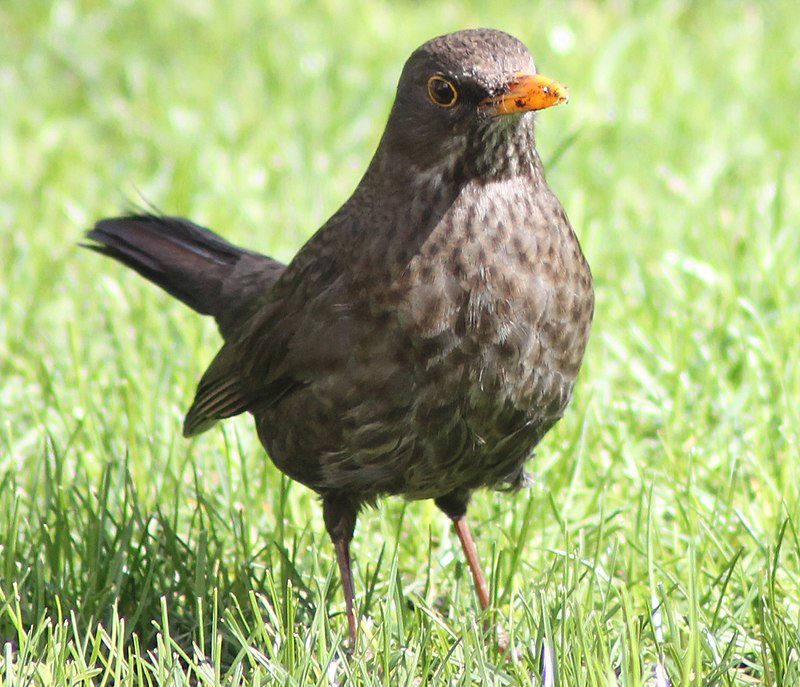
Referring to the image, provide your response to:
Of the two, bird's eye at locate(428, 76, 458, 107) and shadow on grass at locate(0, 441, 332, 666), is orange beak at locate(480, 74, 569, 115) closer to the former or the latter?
bird's eye at locate(428, 76, 458, 107)

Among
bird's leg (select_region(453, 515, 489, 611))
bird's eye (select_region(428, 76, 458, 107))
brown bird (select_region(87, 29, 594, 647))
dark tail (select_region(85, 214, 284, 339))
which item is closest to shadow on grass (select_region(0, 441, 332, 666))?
brown bird (select_region(87, 29, 594, 647))

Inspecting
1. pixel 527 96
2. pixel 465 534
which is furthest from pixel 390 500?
pixel 527 96

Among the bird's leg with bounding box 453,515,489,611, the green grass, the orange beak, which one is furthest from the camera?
the bird's leg with bounding box 453,515,489,611

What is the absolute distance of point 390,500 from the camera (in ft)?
14.7

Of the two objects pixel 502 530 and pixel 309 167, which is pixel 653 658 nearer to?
pixel 502 530

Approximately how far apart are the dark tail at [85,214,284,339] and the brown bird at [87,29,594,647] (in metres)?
0.66

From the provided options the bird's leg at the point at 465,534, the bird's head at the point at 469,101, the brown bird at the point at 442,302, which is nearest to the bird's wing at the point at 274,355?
the brown bird at the point at 442,302

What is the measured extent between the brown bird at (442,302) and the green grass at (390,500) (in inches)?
12.4

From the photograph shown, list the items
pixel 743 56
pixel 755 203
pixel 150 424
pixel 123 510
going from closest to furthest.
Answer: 1. pixel 123 510
2. pixel 150 424
3. pixel 755 203
4. pixel 743 56

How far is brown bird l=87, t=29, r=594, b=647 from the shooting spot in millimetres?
3354

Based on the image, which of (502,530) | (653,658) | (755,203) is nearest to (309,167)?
(755,203)

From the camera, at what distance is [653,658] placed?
3.30 m

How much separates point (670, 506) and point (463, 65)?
61.9 inches

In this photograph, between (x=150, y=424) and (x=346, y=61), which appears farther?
(x=346, y=61)
